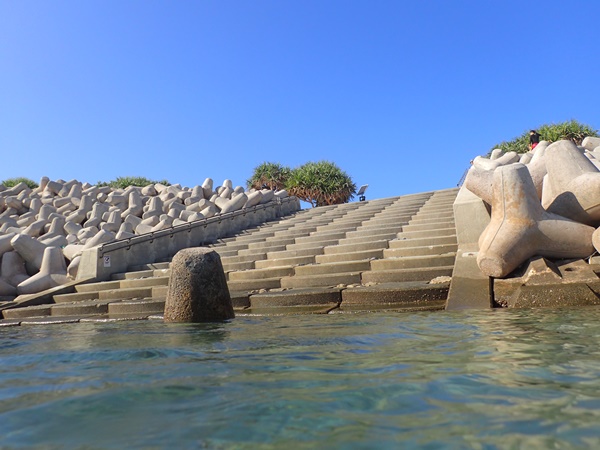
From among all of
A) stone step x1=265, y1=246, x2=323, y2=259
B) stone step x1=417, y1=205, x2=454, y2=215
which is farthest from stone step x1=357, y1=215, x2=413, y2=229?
stone step x1=265, y1=246, x2=323, y2=259

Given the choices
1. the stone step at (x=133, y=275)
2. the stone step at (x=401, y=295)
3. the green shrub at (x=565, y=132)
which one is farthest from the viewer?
the green shrub at (x=565, y=132)

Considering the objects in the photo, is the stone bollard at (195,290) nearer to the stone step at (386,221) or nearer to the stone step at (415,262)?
the stone step at (415,262)

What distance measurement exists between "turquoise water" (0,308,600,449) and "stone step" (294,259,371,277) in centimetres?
372

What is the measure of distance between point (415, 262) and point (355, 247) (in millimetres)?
2020

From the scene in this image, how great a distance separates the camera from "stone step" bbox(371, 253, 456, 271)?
6823mm

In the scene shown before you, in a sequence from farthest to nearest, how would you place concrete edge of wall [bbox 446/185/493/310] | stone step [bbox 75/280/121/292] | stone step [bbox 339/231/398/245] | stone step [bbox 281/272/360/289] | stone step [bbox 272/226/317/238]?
stone step [bbox 272/226/317/238], stone step [bbox 339/231/398/245], stone step [bbox 75/280/121/292], stone step [bbox 281/272/360/289], concrete edge of wall [bbox 446/185/493/310]

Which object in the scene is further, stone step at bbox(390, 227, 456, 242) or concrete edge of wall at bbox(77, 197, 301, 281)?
concrete edge of wall at bbox(77, 197, 301, 281)

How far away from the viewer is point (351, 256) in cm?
824

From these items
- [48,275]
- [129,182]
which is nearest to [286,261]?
[48,275]

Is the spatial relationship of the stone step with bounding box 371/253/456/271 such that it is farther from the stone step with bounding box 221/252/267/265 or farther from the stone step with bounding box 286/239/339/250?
the stone step with bounding box 221/252/267/265

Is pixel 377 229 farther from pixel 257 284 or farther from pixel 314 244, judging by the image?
pixel 257 284

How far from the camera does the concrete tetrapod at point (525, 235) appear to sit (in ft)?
17.1

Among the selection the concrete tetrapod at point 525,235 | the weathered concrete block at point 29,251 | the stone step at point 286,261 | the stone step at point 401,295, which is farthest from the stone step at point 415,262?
the weathered concrete block at point 29,251

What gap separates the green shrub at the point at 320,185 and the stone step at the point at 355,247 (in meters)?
22.2
